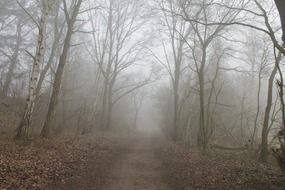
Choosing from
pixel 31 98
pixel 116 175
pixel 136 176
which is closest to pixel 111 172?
pixel 116 175

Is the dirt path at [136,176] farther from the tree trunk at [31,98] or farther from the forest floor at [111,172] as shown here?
the tree trunk at [31,98]

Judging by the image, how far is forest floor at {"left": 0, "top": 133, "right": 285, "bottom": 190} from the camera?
750cm

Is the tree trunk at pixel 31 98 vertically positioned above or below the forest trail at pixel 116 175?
above

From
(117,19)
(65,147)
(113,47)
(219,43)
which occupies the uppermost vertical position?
(117,19)

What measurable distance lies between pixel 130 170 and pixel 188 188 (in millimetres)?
2830

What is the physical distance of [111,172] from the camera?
9547mm

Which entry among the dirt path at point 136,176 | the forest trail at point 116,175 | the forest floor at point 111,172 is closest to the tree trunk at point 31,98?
the forest floor at point 111,172

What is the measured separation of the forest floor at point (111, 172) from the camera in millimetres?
7496

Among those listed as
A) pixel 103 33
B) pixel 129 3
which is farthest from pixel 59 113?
pixel 129 3

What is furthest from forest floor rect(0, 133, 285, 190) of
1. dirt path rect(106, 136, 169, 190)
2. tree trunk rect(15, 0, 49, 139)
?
tree trunk rect(15, 0, 49, 139)

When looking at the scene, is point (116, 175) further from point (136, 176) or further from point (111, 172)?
point (136, 176)

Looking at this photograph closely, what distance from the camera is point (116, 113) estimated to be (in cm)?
4094

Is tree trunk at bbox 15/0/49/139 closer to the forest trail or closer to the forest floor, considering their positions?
the forest floor

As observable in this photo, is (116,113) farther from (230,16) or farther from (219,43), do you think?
(230,16)
